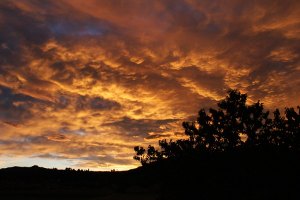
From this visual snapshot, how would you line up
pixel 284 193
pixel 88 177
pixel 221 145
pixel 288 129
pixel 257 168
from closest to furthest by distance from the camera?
pixel 284 193, pixel 257 168, pixel 221 145, pixel 288 129, pixel 88 177

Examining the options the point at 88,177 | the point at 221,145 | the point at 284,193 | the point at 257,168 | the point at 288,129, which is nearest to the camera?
the point at 284,193

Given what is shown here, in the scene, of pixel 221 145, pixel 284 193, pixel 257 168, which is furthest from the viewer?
pixel 221 145

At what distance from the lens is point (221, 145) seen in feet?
60.3

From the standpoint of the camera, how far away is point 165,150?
18594mm

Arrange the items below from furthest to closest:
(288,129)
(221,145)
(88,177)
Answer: (88,177) → (288,129) → (221,145)

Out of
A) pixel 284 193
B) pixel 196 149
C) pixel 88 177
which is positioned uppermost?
pixel 88 177

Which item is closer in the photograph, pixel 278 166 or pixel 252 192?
pixel 252 192

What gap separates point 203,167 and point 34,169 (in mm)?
105487

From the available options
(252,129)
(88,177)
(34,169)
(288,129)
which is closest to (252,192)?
(252,129)

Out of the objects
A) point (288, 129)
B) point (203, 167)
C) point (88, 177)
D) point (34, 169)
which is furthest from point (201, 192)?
point (34, 169)

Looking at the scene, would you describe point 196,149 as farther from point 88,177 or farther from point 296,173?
point 88,177

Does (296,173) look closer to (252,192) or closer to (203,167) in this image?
(252,192)

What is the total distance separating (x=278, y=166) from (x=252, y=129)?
7.51 feet

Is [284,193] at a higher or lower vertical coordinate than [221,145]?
lower
